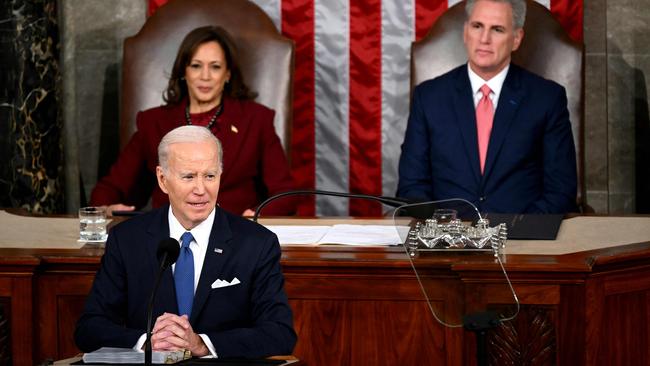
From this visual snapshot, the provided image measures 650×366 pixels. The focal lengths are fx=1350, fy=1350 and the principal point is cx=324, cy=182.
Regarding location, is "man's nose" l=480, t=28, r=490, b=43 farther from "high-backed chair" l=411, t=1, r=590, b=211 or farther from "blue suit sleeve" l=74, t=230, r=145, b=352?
"blue suit sleeve" l=74, t=230, r=145, b=352

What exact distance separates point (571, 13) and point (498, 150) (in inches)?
44.4

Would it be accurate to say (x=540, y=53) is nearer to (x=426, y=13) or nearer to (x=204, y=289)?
Answer: (x=426, y=13)

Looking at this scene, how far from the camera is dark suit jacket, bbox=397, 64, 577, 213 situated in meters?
5.70

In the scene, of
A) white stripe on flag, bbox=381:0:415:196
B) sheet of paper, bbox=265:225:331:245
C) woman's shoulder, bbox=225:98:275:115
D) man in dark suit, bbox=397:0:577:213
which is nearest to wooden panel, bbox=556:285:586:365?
sheet of paper, bbox=265:225:331:245

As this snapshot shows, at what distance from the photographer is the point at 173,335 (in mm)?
3305

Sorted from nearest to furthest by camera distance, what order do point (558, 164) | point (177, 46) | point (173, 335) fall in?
point (173, 335), point (558, 164), point (177, 46)

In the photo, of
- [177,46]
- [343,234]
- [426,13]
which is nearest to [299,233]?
[343,234]

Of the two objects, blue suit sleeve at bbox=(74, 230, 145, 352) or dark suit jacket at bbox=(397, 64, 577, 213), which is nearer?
blue suit sleeve at bbox=(74, 230, 145, 352)

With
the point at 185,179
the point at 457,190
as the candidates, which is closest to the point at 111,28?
the point at 457,190

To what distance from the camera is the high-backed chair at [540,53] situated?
615cm

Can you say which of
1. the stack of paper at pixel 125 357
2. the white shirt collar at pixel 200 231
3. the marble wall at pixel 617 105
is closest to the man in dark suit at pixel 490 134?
the marble wall at pixel 617 105

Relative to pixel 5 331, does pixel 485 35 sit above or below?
above

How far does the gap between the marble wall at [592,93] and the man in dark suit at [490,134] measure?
987 mm

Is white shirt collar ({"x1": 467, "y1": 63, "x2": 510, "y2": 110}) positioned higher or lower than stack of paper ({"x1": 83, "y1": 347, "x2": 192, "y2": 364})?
higher
